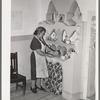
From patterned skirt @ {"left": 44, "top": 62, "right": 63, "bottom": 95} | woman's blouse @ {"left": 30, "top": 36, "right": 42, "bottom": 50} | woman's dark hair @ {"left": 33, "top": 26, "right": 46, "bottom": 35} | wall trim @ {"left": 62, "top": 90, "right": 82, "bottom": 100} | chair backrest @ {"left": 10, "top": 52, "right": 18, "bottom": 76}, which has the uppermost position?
woman's dark hair @ {"left": 33, "top": 26, "right": 46, "bottom": 35}

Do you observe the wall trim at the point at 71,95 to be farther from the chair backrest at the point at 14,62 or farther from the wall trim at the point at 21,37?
the wall trim at the point at 21,37

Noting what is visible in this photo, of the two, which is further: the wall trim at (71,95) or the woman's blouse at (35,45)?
the woman's blouse at (35,45)

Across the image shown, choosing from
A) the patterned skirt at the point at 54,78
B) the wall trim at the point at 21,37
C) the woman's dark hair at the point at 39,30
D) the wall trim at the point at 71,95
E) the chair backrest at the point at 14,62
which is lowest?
the wall trim at the point at 71,95

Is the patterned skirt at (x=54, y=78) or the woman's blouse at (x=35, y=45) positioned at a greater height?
the woman's blouse at (x=35, y=45)

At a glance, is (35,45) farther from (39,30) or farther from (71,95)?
(71,95)

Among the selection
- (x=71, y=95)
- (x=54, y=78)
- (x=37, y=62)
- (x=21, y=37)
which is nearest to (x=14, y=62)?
(x=37, y=62)

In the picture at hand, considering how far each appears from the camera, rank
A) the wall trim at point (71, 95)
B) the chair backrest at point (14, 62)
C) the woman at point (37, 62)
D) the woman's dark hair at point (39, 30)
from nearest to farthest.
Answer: the wall trim at point (71, 95) → the chair backrest at point (14, 62) → the woman at point (37, 62) → the woman's dark hair at point (39, 30)

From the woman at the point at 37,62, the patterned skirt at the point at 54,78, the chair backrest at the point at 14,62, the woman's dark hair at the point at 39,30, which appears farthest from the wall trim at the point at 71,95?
the woman's dark hair at the point at 39,30

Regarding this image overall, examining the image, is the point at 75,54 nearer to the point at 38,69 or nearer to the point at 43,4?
the point at 38,69

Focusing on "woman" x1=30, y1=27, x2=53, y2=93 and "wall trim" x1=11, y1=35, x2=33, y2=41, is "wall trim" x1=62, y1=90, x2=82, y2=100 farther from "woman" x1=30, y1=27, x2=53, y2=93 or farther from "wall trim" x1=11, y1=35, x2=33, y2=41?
"wall trim" x1=11, y1=35, x2=33, y2=41

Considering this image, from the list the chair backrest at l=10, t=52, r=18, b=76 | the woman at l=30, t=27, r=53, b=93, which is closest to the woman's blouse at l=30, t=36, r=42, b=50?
the woman at l=30, t=27, r=53, b=93

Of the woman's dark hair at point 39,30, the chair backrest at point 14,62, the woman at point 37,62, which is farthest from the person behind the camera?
the woman's dark hair at point 39,30
